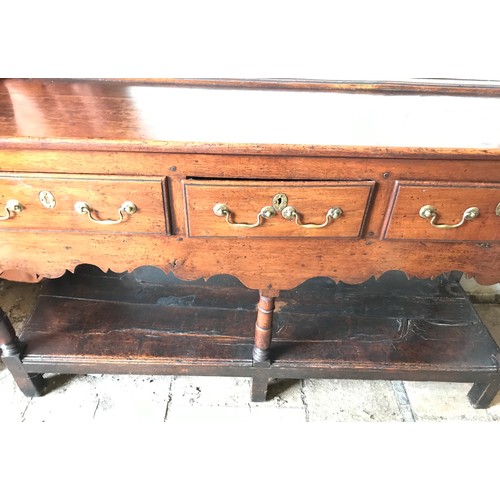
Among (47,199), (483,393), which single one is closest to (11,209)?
(47,199)

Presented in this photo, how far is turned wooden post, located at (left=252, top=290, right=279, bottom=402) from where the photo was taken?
1202 mm

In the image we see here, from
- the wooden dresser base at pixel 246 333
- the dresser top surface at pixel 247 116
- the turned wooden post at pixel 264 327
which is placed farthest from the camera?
the wooden dresser base at pixel 246 333

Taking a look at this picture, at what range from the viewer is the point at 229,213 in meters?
0.98

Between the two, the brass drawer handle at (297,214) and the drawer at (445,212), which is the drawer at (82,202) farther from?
the drawer at (445,212)

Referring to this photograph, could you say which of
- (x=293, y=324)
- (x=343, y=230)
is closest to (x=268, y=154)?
(x=343, y=230)

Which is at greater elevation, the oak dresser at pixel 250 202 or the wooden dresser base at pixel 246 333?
the oak dresser at pixel 250 202

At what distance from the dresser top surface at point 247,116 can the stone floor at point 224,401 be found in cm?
98

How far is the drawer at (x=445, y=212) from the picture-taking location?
3.15ft

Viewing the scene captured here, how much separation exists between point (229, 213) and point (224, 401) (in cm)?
82

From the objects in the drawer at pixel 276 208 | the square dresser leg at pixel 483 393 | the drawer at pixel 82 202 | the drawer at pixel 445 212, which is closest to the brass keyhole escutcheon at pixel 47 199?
the drawer at pixel 82 202
